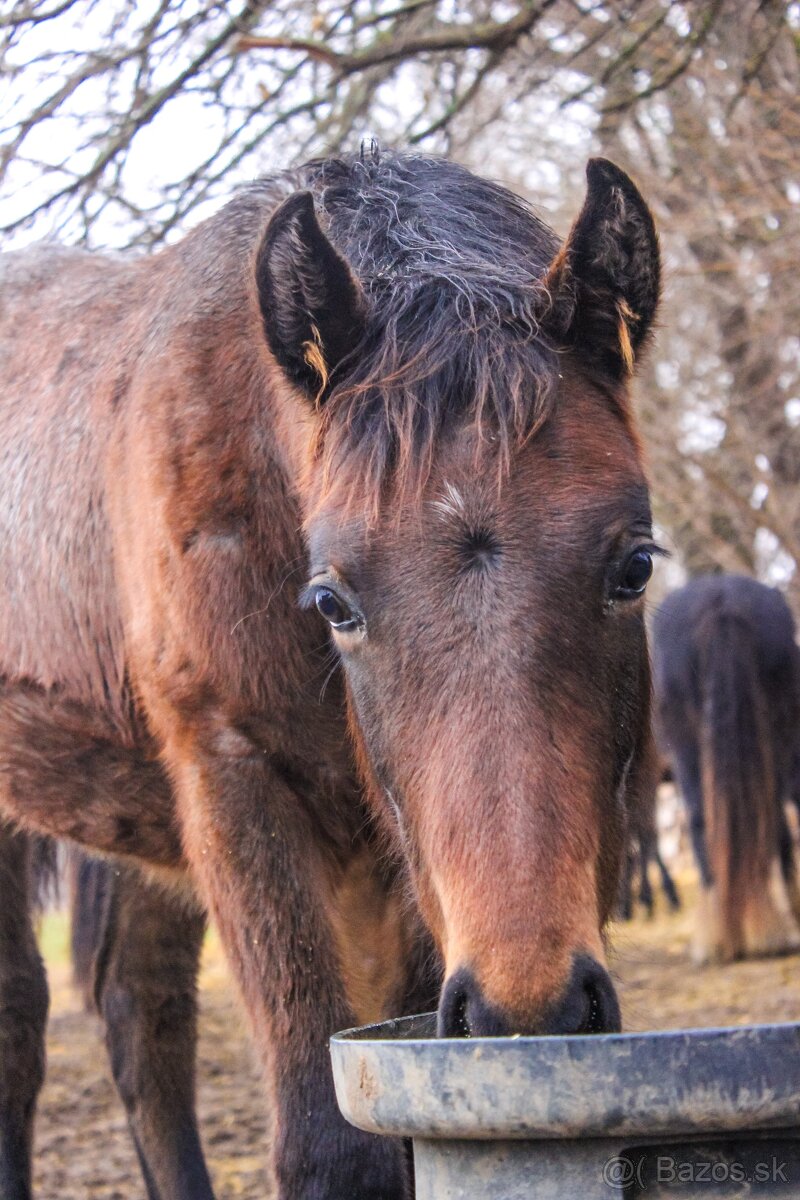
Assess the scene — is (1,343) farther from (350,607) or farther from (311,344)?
(350,607)

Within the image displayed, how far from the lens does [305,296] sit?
2691 mm

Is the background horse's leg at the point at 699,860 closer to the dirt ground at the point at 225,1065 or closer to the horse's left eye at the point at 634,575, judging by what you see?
the dirt ground at the point at 225,1065

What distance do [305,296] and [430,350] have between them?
0.93 ft

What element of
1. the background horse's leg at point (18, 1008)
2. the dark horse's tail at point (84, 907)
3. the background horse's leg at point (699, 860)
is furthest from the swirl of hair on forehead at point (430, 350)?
the background horse's leg at point (699, 860)

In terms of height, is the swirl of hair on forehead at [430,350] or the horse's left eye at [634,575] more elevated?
the swirl of hair on forehead at [430,350]

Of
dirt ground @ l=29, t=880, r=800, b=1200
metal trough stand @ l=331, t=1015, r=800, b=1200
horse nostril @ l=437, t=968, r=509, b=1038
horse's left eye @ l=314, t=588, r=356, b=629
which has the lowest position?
dirt ground @ l=29, t=880, r=800, b=1200

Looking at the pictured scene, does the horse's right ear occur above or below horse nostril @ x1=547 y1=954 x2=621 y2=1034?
above

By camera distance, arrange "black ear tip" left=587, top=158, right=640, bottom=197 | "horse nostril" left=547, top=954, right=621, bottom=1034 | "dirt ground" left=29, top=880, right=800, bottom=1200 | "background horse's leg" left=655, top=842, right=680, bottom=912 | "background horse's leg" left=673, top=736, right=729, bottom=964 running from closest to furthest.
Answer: "horse nostril" left=547, top=954, right=621, bottom=1034, "black ear tip" left=587, top=158, right=640, bottom=197, "dirt ground" left=29, top=880, right=800, bottom=1200, "background horse's leg" left=673, top=736, right=729, bottom=964, "background horse's leg" left=655, top=842, right=680, bottom=912

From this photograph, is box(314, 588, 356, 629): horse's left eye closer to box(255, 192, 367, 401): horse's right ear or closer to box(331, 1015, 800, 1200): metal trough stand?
box(255, 192, 367, 401): horse's right ear

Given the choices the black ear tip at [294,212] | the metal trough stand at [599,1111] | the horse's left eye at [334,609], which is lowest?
the metal trough stand at [599,1111]

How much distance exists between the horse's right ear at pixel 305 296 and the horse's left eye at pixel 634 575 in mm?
721

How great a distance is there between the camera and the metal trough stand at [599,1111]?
1.67 metres

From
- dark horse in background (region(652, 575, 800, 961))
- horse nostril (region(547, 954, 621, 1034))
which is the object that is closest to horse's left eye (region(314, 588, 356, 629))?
horse nostril (region(547, 954, 621, 1034))

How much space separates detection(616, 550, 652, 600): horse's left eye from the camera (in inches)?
97.7
